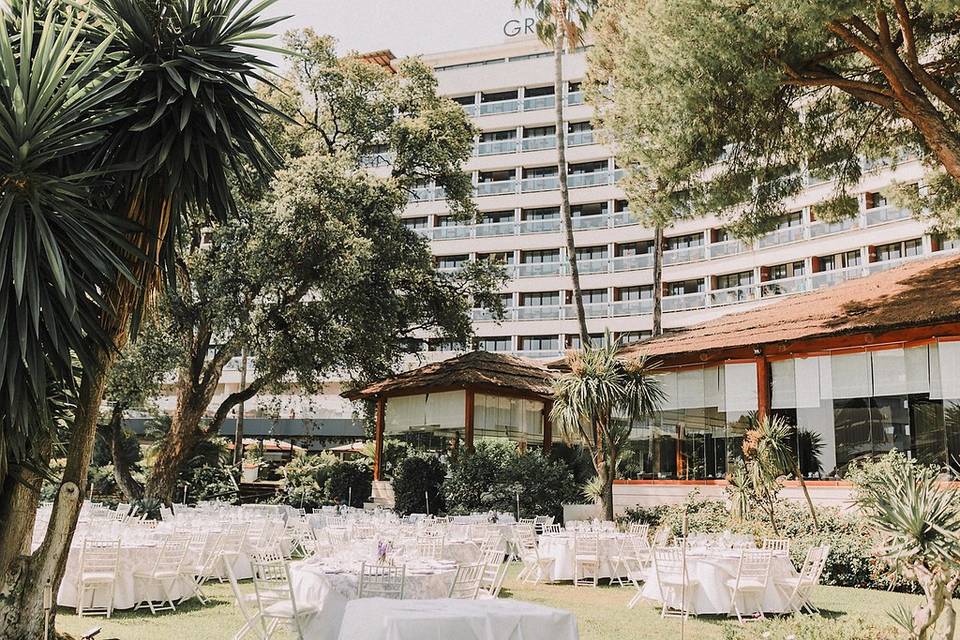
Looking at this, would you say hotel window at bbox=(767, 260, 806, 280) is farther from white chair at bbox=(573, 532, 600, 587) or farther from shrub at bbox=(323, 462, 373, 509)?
white chair at bbox=(573, 532, 600, 587)

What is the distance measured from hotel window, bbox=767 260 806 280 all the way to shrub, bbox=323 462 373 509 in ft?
70.8

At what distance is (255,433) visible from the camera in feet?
149

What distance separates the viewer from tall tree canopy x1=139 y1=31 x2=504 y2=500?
752 inches

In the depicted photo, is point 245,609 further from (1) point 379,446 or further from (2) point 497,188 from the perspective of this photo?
(2) point 497,188

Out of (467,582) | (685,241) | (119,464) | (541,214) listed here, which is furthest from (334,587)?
(541,214)

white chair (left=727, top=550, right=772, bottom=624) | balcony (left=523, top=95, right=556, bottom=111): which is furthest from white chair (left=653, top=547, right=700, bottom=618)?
balcony (left=523, top=95, right=556, bottom=111)

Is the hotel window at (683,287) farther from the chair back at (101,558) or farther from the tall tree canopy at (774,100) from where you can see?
the chair back at (101,558)

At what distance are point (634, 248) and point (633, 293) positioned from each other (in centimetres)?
228

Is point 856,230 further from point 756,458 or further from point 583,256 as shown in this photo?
point 756,458

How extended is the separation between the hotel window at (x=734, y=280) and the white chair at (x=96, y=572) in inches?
1275

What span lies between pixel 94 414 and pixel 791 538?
12.1 m

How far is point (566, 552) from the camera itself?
529 inches

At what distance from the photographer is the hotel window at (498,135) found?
45.2m

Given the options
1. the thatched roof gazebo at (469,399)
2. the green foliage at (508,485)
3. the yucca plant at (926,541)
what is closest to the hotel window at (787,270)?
the thatched roof gazebo at (469,399)
